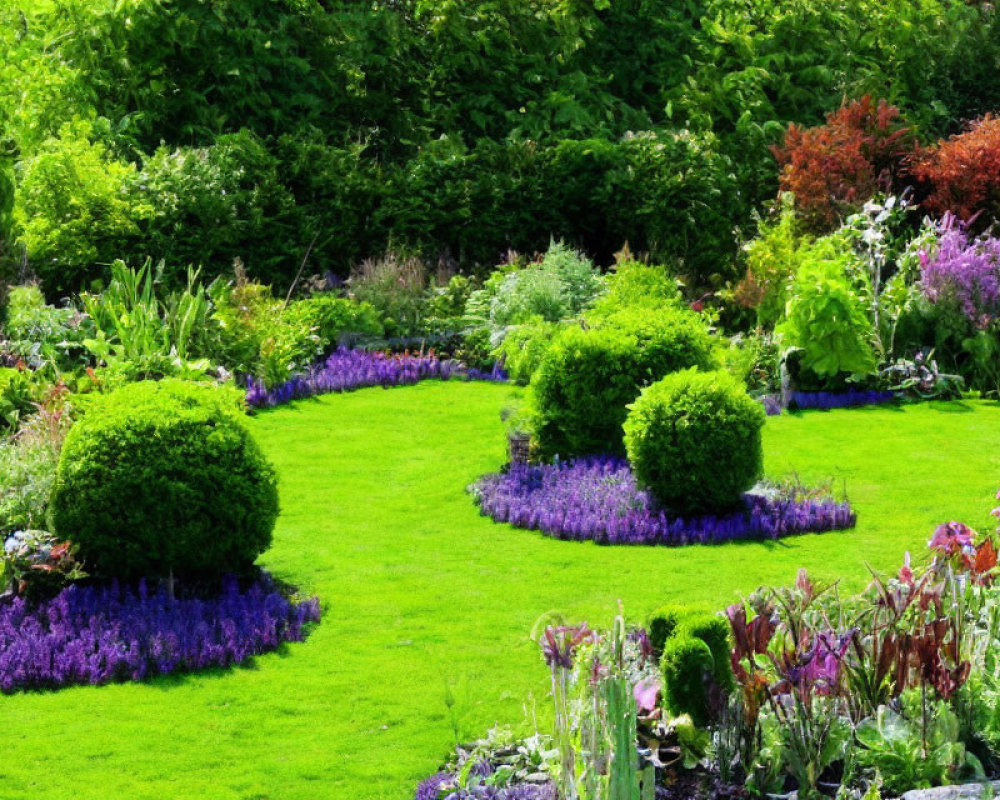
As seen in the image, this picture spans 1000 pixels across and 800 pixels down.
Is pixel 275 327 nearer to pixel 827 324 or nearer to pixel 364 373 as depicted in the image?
pixel 364 373

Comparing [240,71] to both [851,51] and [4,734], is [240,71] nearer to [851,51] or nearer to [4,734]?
[851,51]

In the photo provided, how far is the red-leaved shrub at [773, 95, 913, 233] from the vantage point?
15570 millimetres

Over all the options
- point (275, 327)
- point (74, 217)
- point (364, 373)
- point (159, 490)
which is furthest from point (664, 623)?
point (74, 217)

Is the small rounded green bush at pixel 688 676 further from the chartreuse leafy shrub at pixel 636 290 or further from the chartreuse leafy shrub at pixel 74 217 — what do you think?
the chartreuse leafy shrub at pixel 74 217

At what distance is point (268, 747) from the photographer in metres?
6.64

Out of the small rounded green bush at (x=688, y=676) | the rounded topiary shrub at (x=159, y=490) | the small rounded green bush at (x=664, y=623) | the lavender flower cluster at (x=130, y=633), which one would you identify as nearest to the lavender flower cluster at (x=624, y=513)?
the lavender flower cluster at (x=130, y=633)

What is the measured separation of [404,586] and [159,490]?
164 centimetres

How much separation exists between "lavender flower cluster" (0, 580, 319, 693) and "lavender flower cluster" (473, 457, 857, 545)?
2.20 meters

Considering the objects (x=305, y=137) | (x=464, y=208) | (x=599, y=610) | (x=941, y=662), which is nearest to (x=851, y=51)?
(x=464, y=208)

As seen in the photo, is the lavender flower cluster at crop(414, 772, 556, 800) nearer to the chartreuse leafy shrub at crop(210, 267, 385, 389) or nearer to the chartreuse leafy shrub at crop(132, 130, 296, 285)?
the chartreuse leafy shrub at crop(210, 267, 385, 389)

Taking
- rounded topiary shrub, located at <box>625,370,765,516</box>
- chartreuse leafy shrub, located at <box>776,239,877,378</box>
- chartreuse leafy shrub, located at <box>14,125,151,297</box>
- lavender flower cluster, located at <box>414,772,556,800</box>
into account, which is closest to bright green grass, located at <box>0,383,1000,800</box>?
lavender flower cluster, located at <box>414,772,556,800</box>

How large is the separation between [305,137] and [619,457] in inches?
308

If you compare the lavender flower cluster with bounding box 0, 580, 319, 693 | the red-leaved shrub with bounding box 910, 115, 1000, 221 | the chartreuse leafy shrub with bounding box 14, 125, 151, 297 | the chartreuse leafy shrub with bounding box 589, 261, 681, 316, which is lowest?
the lavender flower cluster with bounding box 0, 580, 319, 693

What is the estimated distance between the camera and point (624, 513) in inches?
393
